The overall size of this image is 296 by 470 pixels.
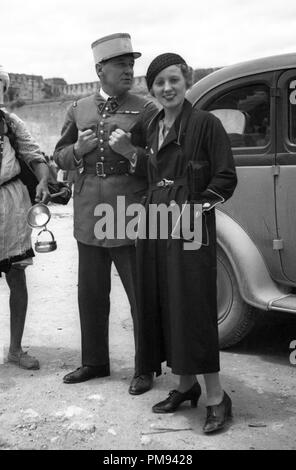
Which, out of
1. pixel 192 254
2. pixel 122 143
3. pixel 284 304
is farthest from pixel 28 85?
pixel 192 254

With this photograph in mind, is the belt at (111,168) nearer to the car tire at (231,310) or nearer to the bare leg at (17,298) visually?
the bare leg at (17,298)

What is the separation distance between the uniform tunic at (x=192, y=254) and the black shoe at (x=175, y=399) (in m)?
0.30

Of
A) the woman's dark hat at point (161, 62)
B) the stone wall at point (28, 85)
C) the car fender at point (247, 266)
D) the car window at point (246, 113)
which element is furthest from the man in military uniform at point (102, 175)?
the stone wall at point (28, 85)

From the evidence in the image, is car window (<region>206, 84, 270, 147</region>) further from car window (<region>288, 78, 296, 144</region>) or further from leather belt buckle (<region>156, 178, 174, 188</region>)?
leather belt buckle (<region>156, 178, 174, 188</region>)

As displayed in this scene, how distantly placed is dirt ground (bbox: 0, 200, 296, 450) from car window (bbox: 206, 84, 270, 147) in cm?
158

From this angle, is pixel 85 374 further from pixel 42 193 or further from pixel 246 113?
pixel 246 113

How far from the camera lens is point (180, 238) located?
3.51m

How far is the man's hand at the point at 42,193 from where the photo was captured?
444 cm

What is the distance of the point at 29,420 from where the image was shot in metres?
3.76

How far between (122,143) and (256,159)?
50.1 inches

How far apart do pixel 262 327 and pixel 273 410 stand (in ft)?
5.83

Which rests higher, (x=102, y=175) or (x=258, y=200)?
(x=102, y=175)

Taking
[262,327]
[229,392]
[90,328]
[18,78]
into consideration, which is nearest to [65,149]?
[90,328]

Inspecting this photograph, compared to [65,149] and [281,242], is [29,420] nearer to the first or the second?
[65,149]
